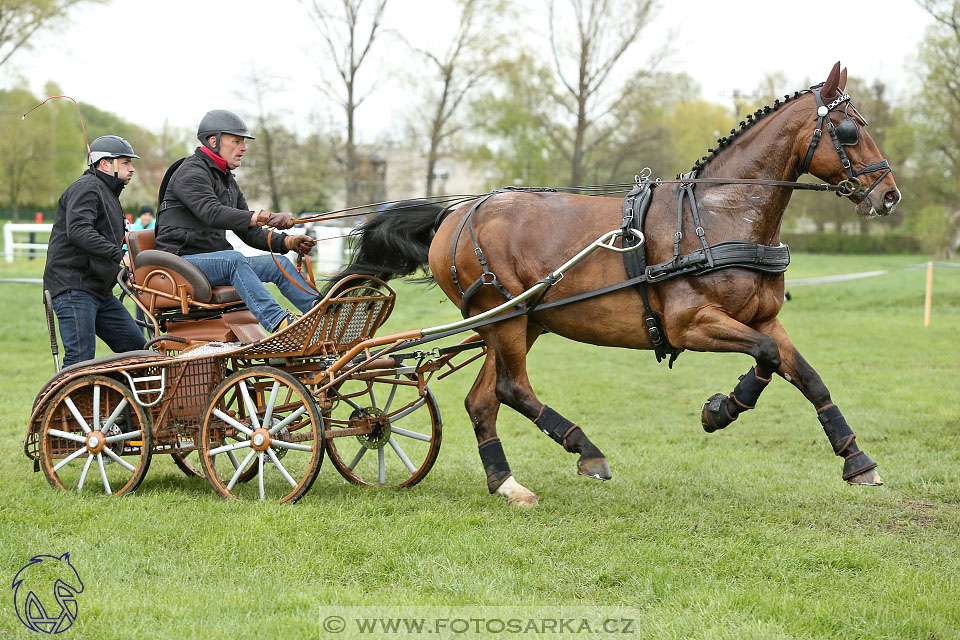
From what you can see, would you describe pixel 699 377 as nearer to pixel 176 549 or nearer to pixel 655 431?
pixel 655 431

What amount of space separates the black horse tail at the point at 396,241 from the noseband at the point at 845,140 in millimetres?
2412

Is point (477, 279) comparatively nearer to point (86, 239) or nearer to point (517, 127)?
point (86, 239)

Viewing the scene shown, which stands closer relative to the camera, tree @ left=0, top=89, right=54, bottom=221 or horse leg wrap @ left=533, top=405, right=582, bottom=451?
horse leg wrap @ left=533, top=405, right=582, bottom=451

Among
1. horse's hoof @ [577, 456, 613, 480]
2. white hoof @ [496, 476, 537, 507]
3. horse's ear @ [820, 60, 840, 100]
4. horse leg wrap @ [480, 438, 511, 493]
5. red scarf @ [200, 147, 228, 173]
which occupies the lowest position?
white hoof @ [496, 476, 537, 507]

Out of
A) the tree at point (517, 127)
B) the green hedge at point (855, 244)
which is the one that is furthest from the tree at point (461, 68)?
the green hedge at point (855, 244)

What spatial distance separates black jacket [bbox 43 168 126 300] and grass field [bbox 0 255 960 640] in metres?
1.28

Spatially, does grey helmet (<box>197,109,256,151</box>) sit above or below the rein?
above

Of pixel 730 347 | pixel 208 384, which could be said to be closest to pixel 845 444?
pixel 730 347

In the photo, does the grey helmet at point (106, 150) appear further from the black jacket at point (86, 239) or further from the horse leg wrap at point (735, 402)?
the horse leg wrap at point (735, 402)

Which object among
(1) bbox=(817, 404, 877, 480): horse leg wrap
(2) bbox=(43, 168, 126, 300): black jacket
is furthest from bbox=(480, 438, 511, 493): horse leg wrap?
(2) bbox=(43, 168, 126, 300): black jacket

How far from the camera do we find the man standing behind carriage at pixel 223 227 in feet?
17.4

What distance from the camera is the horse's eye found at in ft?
15.8

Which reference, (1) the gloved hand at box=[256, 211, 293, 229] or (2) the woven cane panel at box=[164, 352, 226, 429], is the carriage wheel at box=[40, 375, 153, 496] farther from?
(1) the gloved hand at box=[256, 211, 293, 229]

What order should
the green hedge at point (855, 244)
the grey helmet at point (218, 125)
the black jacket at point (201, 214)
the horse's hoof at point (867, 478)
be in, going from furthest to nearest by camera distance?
the green hedge at point (855, 244)
the grey helmet at point (218, 125)
the black jacket at point (201, 214)
the horse's hoof at point (867, 478)
